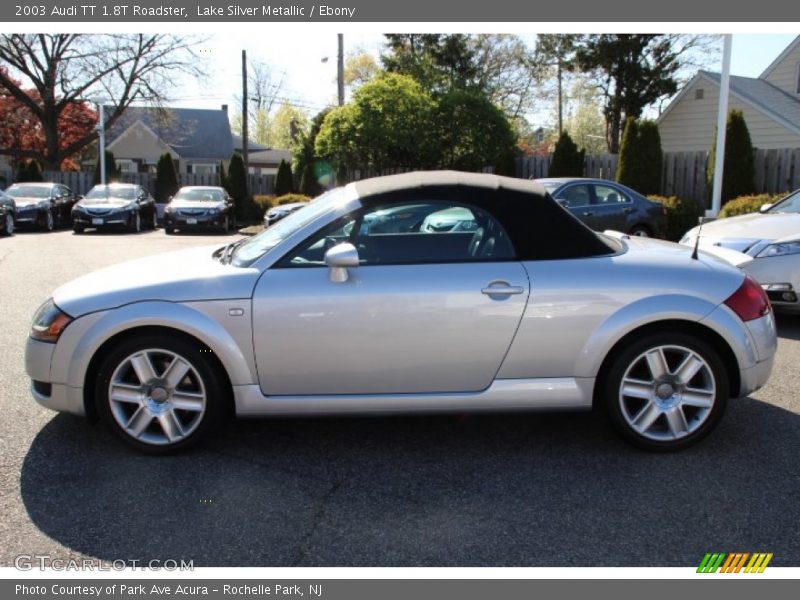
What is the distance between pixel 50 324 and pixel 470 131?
2040 cm

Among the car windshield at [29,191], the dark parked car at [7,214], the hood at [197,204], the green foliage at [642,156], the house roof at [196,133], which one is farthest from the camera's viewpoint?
the house roof at [196,133]

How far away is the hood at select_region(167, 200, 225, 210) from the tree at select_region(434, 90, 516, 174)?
7241 millimetres

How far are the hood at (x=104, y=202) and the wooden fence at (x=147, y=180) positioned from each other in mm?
9346

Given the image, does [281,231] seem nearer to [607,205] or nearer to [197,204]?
[607,205]

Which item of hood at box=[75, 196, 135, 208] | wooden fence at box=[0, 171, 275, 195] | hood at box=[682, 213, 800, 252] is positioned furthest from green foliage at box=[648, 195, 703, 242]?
wooden fence at box=[0, 171, 275, 195]

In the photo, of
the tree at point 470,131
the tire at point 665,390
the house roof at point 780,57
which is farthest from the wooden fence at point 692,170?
the tire at point 665,390

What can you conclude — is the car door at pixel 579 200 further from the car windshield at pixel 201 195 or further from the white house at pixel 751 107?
the white house at pixel 751 107

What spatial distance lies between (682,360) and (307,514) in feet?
7.52

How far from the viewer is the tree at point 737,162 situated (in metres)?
15.6

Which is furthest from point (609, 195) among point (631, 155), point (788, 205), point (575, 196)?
point (631, 155)

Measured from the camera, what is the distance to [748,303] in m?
4.08

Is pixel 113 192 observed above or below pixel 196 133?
below

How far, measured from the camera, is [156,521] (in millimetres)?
3256
